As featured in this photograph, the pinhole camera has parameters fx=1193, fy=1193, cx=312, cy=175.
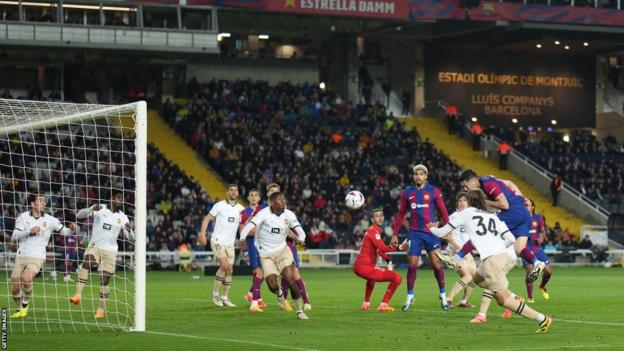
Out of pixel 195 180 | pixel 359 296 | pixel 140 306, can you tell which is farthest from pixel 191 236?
pixel 140 306

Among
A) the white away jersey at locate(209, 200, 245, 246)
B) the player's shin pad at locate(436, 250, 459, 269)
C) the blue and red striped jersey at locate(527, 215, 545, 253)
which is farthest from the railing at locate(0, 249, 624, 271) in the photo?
the player's shin pad at locate(436, 250, 459, 269)

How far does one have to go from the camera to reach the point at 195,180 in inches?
1869

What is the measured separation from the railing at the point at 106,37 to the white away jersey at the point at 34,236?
2858cm

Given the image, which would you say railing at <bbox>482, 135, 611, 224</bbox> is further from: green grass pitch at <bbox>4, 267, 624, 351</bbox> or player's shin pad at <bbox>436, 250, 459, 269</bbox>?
player's shin pad at <bbox>436, 250, 459, 269</bbox>

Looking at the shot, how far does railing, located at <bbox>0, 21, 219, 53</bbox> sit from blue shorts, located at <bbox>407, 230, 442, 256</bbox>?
Result: 28.8m

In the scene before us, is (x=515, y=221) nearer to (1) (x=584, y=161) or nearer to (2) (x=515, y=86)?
(1) (x=584, y=161)

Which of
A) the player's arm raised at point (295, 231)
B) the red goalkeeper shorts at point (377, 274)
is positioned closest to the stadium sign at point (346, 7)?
the red goalkeeper shorts at point (377, 274)

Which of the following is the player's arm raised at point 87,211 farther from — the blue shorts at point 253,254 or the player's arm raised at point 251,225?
the blue shorts at point 253,254

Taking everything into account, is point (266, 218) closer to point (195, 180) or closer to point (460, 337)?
point (460, 337)

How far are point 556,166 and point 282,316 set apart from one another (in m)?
38.5

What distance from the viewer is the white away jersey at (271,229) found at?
19734 mm

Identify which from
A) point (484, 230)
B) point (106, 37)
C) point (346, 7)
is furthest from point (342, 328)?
point (346, 7)

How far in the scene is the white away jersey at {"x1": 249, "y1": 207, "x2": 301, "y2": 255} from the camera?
19734 millimetres

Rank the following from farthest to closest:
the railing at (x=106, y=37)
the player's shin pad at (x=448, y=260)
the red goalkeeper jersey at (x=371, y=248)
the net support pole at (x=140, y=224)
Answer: the railing at (x=106, y=37)
the red goalkeeper jersey at (x=371, y=248)
the player's shin pad at (x=448, y=260)
the net support pole at (x=140, y=224)
